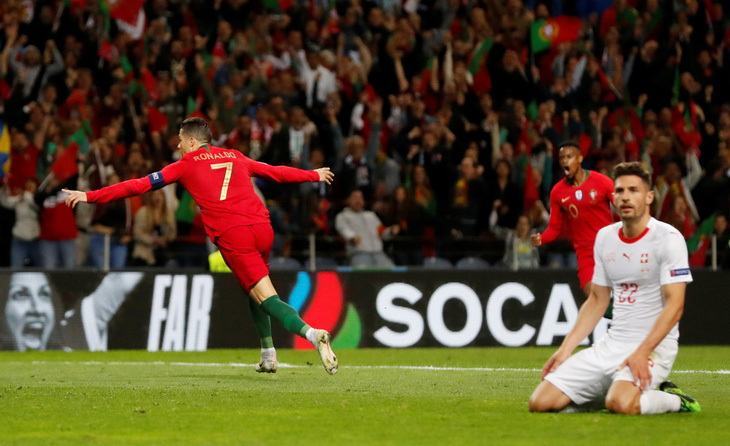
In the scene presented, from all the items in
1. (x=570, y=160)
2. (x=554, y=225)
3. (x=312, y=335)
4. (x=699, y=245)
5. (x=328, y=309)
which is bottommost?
(x=328, y=309)

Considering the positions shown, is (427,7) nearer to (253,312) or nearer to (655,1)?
(655,1)

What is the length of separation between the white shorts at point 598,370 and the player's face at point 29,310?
30.4 feet

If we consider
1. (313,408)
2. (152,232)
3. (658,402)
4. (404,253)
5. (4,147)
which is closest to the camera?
(658,402)

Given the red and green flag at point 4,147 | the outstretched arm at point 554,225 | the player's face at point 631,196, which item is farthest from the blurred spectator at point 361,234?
the player's face at point 631,196

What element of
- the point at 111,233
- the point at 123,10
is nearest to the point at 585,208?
the point at 111,233

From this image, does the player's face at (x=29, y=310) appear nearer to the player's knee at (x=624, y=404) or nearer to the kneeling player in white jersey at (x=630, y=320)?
the kneeling player in white jersey at (x=630, y=320)

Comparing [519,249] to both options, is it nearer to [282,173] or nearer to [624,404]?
[282,173]

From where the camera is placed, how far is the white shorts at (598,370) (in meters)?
6.93

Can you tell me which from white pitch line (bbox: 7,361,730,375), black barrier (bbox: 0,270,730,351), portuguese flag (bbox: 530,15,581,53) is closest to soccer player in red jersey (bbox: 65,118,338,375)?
white pitch line (bbox: 7,361,730,375)

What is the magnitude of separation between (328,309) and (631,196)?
8703 mm

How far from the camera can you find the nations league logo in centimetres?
1507

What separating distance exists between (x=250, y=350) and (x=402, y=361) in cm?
275

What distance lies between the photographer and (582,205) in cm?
1126

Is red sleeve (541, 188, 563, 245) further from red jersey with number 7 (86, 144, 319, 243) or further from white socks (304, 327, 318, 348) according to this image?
white socks (304, 327, 318, 348)
